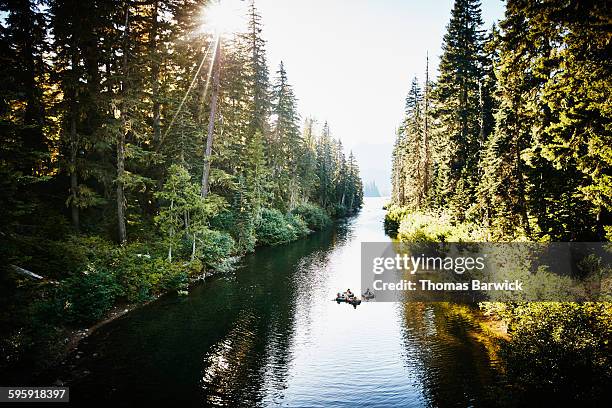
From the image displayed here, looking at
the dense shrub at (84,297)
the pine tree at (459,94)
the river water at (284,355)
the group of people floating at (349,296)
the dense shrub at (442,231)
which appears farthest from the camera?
the pine tree at (459,94)

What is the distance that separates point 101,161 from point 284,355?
1821 cm

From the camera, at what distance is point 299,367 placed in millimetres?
13812

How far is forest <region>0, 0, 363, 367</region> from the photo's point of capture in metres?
14.1

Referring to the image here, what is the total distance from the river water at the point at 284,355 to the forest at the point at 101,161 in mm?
2346

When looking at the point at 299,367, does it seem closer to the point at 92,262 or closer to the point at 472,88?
the point at 92,262

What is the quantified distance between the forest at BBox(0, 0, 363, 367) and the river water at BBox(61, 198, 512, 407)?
7.70ft

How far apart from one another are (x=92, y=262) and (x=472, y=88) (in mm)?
35083

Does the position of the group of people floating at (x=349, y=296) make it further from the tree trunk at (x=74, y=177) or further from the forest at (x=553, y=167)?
the tree trunk at (x=74, y=177)

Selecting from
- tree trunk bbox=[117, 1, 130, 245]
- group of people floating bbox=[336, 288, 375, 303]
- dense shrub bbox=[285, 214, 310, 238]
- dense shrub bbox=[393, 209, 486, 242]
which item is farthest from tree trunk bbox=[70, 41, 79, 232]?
dense shrub bbox=[285, 214, 310, 238]

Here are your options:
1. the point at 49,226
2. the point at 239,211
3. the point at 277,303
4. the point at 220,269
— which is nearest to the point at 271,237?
the point at 239,211

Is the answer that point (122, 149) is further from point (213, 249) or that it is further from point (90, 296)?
point (90, 296)

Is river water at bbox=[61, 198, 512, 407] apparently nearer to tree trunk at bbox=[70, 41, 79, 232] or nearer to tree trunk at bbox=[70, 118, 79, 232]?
tree trunk at bbox=[70, 118, 79, 232]

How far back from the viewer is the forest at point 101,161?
46.2 ft

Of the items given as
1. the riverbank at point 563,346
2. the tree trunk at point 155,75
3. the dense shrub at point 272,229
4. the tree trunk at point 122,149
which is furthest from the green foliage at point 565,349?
the dense shrub at point 272,229
